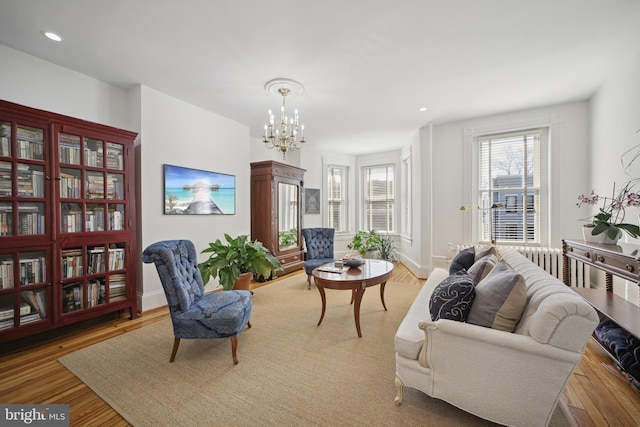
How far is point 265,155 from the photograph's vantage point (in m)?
5.56

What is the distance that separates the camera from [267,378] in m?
1.93

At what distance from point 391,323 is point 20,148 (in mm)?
3922

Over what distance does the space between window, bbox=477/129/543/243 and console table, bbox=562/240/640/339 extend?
1.46 metres

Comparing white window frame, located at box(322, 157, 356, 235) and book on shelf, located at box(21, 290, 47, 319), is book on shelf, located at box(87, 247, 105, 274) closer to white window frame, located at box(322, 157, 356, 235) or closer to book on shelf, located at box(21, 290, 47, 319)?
book on shelf, located at box(21, 290, 47, 319)

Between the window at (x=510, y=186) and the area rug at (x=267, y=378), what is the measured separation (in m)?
2.60

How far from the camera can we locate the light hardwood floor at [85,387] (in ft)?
5.18

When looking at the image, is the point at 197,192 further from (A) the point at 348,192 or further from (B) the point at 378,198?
(B) the point at 378,198

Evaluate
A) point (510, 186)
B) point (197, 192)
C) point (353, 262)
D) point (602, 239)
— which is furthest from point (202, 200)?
point (510, 186)

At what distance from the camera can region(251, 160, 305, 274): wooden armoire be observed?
4.80 meters

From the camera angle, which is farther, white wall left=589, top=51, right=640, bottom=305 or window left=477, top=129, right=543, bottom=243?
window left=477, top=129, right=543, bottom=243

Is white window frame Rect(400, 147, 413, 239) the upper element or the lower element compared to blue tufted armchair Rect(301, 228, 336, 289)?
upper

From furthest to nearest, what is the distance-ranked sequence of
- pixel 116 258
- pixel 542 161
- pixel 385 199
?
pixel 385 199 → pixel 542 161 → pixel 116 258
